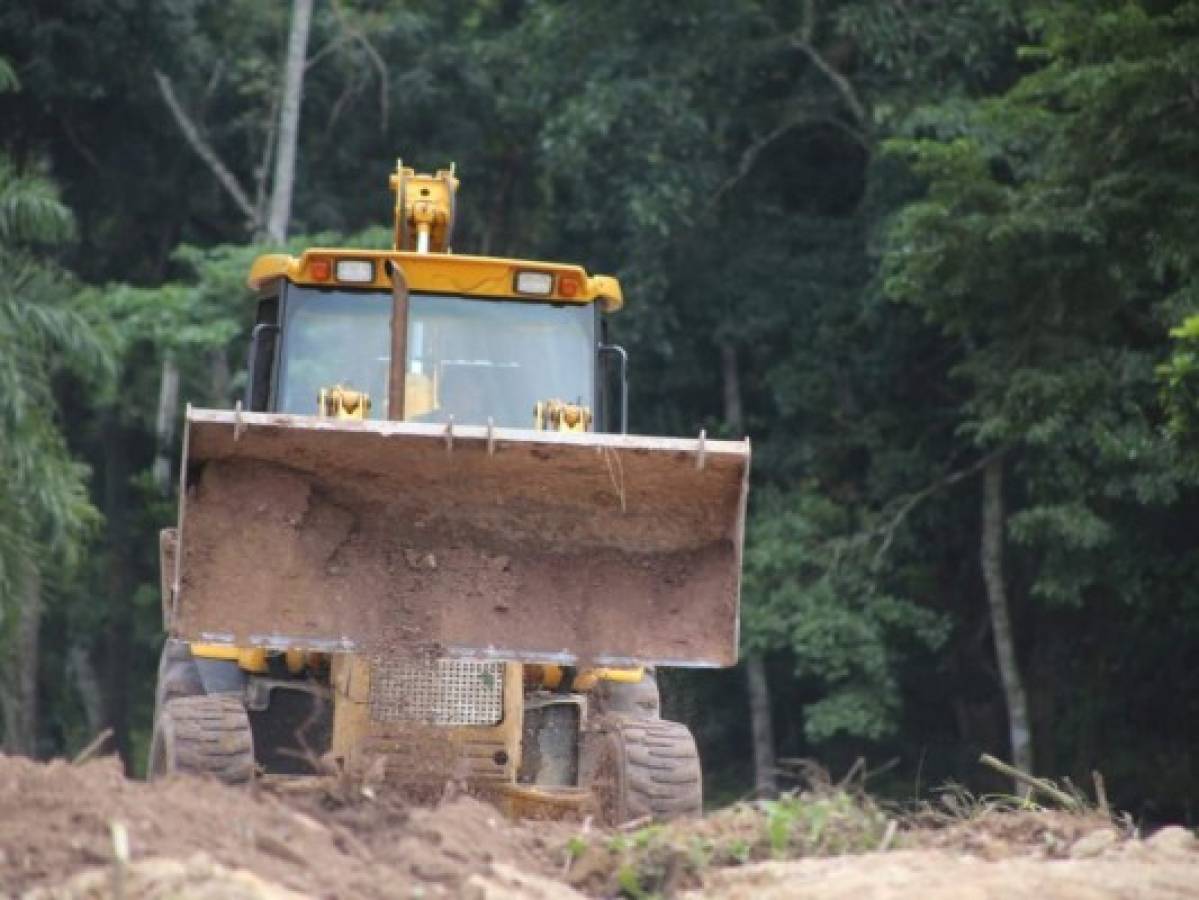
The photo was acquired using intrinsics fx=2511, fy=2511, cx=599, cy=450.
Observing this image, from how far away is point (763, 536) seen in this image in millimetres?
24906

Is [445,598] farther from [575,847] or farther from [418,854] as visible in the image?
[418,854]

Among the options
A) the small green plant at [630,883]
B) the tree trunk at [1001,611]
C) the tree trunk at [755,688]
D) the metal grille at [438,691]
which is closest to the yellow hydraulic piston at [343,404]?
the metal grille at [438,691]

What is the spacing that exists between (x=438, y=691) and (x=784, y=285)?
1685cm

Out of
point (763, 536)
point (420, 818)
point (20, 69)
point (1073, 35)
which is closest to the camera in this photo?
point (420, 818)

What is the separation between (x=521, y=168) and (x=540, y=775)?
69.0 ft

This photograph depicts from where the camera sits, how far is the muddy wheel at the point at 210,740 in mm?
10234

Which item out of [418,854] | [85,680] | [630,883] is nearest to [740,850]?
[630,883]

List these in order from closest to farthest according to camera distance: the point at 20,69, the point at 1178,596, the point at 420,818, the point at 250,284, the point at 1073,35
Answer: the point at 420,818 < the point at 250,284 < the point at 1073,35 < the point at 1178,596 < the point at 20,69

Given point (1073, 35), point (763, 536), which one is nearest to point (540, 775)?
point (1073, 35)

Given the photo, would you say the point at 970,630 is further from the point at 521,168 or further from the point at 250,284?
the point at 250,284

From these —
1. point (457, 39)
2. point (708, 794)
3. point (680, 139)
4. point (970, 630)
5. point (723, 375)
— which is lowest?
point (708, 794)

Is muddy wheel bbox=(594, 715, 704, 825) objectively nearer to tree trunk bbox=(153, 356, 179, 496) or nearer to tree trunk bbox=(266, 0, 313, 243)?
tree trunk bbox=(266, 0, 313, 243)

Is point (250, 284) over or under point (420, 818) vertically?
over

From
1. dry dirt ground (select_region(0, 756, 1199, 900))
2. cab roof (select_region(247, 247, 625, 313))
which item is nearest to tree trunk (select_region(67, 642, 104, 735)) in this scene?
cab roof (select_region(247, 247, 625, 313))
